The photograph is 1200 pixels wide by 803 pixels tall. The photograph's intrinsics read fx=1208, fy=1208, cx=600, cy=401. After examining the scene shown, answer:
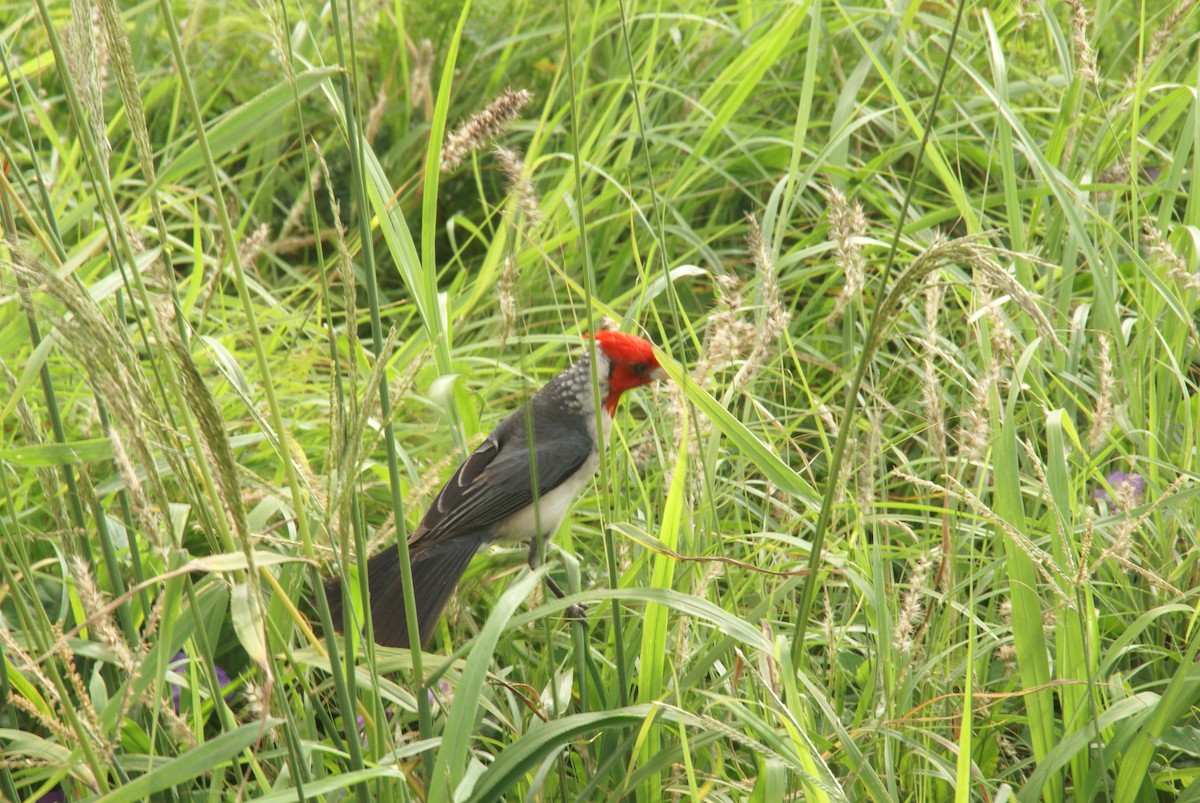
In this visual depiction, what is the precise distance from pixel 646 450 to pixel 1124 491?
1030 mm

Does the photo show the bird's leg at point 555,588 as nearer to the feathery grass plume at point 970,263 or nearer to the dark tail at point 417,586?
the dark tail at point 417,586

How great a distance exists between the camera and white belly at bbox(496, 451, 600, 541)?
2721 mm

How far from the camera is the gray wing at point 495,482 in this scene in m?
2.74

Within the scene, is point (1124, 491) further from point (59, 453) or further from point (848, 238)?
point (59, 453)

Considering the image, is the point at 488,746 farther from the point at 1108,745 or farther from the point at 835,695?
the point at 1108,745

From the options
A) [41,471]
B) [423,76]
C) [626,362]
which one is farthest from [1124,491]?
[423,76]

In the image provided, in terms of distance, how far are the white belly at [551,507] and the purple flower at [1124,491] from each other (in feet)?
3.60

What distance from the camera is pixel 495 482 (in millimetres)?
2756

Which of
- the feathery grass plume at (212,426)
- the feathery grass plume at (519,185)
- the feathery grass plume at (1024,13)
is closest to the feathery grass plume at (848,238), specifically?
the feathery grass plume at (519,185)

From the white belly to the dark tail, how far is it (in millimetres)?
78

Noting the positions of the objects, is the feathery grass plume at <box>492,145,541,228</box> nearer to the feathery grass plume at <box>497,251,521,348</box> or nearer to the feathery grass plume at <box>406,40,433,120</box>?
the feathery grass plume at <box>497,251,521,348</box>

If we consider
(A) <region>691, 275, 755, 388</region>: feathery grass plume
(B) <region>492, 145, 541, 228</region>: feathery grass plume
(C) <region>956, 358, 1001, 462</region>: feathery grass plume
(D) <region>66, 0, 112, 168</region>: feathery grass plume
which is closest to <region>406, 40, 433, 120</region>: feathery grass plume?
(A) <region>691, 275, 755, 388</region>: feathery grass plume

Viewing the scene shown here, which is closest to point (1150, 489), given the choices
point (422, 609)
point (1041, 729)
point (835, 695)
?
point (1041, 729)

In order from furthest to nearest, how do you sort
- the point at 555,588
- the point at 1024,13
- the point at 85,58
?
1. the point at 555,588
2. the point at 1024,13
3. the point at 85,58
